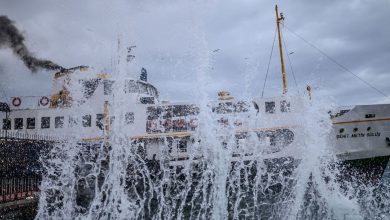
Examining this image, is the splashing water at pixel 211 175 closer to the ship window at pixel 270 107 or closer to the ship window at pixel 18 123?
the ship window at pixel 270 107

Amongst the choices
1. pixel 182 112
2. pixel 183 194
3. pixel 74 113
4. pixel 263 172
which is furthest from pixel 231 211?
pixel 74 113

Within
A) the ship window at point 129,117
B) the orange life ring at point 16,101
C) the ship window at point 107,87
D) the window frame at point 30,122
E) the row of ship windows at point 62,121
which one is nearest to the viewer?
the ship window at point 129,117

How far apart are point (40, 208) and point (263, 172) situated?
16.6 metres

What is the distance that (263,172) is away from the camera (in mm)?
25094

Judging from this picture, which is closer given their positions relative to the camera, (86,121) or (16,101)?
(86,121)

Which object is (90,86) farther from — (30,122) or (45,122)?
(30,122)

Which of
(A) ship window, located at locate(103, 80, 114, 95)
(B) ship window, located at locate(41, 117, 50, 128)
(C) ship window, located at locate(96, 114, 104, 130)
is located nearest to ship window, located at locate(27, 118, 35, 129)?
(B) ship window, located at locate(41, 117, 50, 128)

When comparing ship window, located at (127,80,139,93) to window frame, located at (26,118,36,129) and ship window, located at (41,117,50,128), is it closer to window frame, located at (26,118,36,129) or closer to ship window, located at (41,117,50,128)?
Answer: ship window, located at (41,117,50,128)

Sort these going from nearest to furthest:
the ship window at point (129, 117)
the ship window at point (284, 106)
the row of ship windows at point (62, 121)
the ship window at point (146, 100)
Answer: the ship window at point (284, 106)
the ship window at point (129, 117)
the row of ship windows at point (62, 121)
the ship window at point (146, 100)

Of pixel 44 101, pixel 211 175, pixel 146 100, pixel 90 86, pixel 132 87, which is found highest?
pixel 90 86

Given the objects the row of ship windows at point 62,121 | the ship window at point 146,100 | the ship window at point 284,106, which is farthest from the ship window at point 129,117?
the ship window at point 284,106

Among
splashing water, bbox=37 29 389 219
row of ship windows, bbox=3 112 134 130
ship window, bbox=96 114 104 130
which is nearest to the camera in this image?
splashing water, bbox=37 29 389 219

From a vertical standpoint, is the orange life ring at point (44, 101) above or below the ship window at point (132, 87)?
below

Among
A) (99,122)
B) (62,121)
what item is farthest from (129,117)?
(62,121)
